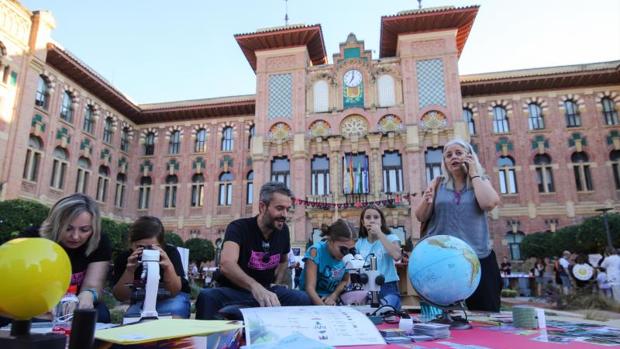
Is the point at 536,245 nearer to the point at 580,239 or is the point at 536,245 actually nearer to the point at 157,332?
the point at 580,239

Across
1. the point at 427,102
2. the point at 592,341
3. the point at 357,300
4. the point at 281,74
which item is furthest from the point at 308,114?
the point at 592,341

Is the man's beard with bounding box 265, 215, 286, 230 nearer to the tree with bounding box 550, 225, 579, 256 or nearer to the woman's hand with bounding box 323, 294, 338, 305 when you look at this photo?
the woman's hand with bounding box 323, 294, 338, 305

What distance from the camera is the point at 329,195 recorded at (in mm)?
21750

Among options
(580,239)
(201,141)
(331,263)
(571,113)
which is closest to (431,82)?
(571,113)

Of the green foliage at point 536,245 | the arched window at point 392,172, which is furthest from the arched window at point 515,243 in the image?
the arched window at point 392,172

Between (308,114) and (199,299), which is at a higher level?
(308,114)

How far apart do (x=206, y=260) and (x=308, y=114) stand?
35.7ft

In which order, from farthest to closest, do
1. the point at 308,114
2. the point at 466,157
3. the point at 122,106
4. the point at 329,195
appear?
the point at 122,106 → the point at 308,114 → the point at 329,195 → the point at 466,157

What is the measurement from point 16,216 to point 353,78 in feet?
59.2

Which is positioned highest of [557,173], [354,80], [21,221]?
[354,80]

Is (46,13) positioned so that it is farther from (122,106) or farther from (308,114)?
(308,114)

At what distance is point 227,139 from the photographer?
87.9 feet

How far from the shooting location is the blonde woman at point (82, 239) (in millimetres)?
2705

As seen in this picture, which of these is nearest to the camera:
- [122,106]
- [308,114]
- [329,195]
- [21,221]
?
[21,221]
